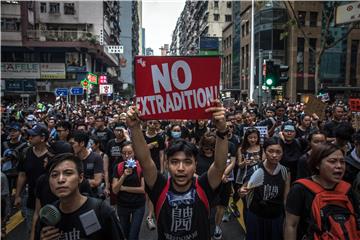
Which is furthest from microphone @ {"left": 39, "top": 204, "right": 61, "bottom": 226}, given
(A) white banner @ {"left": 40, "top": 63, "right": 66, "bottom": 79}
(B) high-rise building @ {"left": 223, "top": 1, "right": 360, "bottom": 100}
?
(B) high-rise building @ {"left": 223, "top": 1, "right": 360, "bottom": 100}

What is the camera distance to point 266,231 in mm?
4227

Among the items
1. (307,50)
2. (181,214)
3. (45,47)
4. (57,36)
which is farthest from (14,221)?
(307,50)

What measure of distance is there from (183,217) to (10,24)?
126 ft

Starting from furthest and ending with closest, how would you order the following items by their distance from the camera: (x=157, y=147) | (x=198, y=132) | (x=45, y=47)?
(x=45, y=47)
(x=198, y=132)
(x=157, y=147)

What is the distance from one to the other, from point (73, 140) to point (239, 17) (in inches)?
1957

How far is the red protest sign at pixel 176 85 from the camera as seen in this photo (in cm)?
306

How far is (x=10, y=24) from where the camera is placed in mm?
36594

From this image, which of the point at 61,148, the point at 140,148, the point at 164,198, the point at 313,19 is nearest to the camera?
the point at 164,198

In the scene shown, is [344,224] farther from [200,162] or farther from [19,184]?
[19,184]

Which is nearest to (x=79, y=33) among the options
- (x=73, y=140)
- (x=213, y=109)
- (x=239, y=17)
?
(x=239, y=17)

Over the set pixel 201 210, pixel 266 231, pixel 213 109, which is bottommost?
pixel 266 231

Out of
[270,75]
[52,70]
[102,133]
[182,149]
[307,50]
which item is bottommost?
[102,133]

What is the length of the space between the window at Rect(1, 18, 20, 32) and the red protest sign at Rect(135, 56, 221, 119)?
3782 cm

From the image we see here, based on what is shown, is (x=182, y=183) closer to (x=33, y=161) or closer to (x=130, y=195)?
(x=130, y=195)
